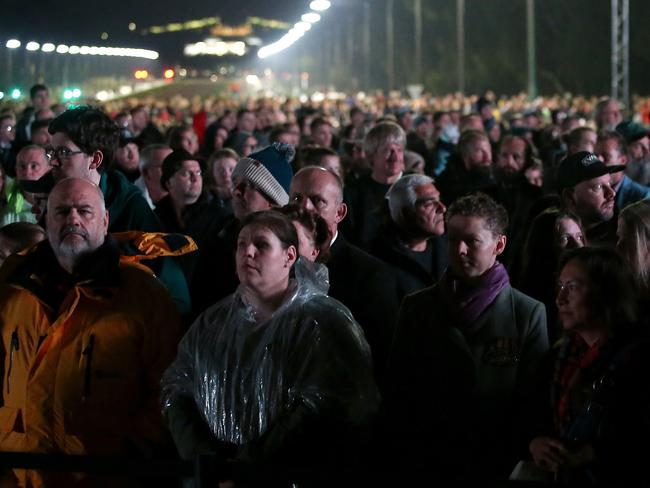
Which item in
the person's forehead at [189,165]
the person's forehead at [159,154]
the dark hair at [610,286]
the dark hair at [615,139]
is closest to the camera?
the dark hair at [610,286]

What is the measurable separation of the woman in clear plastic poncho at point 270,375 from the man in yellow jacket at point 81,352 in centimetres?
32

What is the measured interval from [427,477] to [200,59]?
505 feet

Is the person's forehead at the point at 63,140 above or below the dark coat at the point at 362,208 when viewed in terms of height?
above

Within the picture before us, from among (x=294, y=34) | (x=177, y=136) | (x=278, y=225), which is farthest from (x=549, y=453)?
(x=294, y=34)

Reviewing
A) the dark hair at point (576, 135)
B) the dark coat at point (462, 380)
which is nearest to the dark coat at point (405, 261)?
the dark coat at point (462, 380)

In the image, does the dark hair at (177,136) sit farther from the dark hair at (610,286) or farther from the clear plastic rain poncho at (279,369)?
the dark hair at (610,286)

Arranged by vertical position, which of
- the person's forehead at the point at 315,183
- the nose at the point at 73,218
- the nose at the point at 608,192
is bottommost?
the nose at the point at 608,192

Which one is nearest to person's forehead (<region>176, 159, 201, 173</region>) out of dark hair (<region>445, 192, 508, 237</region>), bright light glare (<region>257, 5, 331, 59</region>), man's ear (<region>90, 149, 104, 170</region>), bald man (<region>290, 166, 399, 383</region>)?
man's ear (<region>90, 149, 104, 170</region>)

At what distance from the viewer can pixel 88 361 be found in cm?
563

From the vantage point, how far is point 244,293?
5.41m

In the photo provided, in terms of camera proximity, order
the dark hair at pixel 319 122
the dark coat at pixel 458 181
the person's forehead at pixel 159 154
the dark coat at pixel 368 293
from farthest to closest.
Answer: the dark hair at pixel 319 122 < the dark coat at pixel 458 181 < the person's forehead at pixel 159 154 < the dark coat at pixel 368 293

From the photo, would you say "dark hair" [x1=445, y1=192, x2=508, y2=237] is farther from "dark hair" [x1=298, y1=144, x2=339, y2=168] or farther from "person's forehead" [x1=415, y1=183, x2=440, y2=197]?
"dark hair" [x1=298, y1=144, x2=339, y2=168]

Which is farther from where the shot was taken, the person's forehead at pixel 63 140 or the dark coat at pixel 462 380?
the person's forehead at pixel 63 140

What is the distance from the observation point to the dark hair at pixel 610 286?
206 inches
